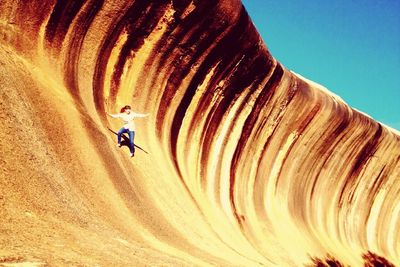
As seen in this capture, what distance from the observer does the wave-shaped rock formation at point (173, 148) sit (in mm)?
5793

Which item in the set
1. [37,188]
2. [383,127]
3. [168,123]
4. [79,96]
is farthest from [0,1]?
[383,127]

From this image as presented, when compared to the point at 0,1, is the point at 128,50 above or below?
above

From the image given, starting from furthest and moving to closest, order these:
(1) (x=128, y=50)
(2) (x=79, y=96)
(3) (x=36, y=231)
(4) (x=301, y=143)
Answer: (4) (x=301, y=143) → (1) (x=128, y=50) → (2) (x=79, y=96) → (3) (x=36, y=231)

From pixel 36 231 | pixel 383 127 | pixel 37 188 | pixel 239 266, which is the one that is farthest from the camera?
pixel 383 127

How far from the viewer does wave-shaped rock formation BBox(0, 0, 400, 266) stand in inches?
228

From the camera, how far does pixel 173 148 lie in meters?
11.9

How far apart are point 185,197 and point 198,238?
167 cm

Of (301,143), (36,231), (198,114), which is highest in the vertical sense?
(301,143)

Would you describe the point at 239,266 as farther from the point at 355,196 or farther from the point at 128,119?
the point at 355,196

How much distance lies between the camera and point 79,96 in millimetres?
8930

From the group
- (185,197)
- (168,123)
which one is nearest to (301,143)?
(168,123)

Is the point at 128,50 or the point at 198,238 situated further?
the point at 128,50

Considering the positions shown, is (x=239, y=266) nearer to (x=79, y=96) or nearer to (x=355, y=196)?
(x=79, y=96)

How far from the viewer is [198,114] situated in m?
12.9
